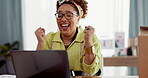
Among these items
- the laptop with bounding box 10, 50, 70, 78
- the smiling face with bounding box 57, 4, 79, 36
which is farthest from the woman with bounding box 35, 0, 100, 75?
the laptop with bounding box 10, 50, 70, 78

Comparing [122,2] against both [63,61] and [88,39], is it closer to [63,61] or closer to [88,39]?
[88,39]

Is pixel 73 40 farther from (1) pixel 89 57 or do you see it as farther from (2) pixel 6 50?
(2) pixel 6 50

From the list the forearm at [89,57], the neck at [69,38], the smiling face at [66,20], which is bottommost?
the forearm at [89,57]

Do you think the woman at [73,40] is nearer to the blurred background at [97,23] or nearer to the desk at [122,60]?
the desk at [122,60]

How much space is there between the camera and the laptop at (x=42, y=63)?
4.09 feet

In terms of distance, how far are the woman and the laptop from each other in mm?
440

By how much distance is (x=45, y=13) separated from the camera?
415 cm

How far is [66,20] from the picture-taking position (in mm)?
1794

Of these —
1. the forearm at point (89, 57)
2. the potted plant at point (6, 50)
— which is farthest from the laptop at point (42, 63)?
the potted plant at point (6, 50)

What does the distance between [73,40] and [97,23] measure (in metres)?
2.19

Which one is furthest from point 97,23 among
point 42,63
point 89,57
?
point 42,63

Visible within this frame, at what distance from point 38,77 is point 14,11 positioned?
3.05m

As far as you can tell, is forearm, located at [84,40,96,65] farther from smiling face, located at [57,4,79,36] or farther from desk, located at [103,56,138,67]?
desk, located at [103,56,138,67]

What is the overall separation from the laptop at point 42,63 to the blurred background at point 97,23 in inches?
89.6
